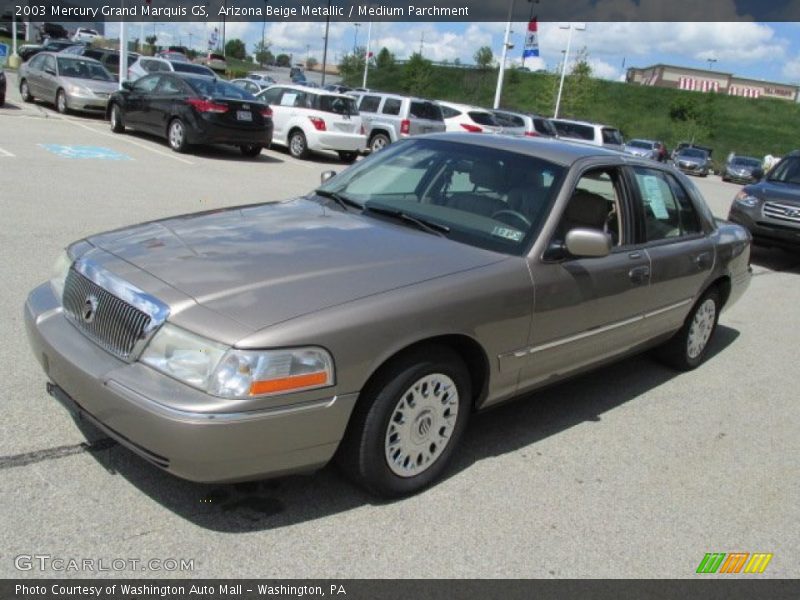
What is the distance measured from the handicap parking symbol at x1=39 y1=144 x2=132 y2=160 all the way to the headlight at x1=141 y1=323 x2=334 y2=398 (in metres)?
10.8

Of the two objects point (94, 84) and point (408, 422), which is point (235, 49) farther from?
point (408, 422)

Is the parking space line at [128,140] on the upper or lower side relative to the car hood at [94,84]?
lower

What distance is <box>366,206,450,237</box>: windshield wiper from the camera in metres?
3.84

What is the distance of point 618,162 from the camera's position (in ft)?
→ 14.8

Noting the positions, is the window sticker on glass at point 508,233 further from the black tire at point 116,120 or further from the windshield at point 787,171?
the black tire at point 116,120

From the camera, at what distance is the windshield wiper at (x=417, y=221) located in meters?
3.84

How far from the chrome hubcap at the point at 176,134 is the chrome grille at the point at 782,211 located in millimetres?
10591

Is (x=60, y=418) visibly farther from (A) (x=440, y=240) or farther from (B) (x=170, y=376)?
(A) (x=440, y=240)

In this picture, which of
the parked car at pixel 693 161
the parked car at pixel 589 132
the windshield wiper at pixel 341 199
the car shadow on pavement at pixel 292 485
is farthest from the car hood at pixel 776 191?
the parked car at pixel 693 161

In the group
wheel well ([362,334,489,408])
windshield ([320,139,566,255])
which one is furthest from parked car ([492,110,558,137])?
wheel well ([362,334,489,408])

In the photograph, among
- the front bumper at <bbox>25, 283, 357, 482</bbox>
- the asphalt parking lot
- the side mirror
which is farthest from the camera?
the side mirror

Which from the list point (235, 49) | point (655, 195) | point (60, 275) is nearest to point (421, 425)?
point (60, 275)

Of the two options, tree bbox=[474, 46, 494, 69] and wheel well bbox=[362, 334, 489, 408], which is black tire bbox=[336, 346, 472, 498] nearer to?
wheel well bbox=[362, 334, 489, 408]
